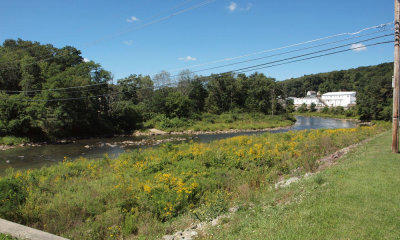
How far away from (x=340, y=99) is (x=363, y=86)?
15.7 metres

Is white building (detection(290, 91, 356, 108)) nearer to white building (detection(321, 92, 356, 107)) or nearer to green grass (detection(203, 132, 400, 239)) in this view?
white building (detection(321, 92, 356, 107))

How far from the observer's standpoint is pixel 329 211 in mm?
5562

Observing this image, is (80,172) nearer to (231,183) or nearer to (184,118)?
(231,183)

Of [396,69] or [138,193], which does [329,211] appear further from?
[396,69]

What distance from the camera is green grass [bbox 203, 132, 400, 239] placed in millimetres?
4820

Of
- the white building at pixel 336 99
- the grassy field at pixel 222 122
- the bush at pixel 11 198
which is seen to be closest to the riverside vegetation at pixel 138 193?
the bush at pixel 11 198

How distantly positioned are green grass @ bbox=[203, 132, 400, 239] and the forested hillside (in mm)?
64960

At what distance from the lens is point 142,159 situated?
1678 centimetres

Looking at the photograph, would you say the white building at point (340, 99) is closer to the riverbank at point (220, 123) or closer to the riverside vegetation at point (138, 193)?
the riverbank at point (220, 123)

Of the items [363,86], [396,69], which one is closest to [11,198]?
[396,69]

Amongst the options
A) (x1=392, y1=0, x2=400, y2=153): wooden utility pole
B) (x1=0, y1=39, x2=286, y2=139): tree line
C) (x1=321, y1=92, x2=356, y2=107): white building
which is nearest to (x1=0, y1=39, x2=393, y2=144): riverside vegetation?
(x1=0, y1=39, x2=286, y2=139): tree line

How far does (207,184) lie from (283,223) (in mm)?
5867

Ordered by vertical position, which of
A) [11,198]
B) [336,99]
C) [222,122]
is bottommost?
[222,122]

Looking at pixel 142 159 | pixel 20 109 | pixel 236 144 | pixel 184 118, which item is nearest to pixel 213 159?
pixel 142 159
